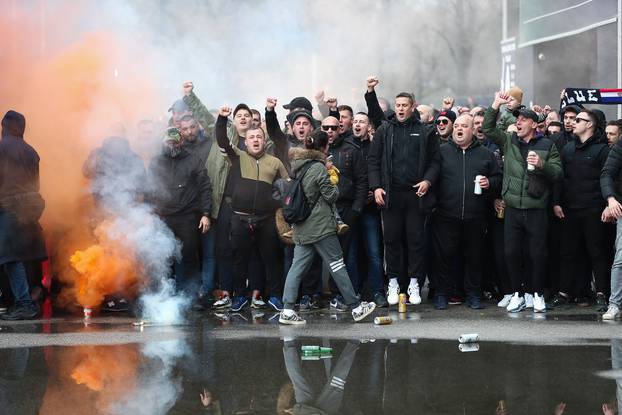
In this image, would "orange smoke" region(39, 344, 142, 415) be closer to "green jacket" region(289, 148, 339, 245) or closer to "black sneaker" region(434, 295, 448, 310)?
"green jacket" region(289, 148, 339, 245)

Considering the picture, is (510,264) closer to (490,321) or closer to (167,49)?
(490,321)

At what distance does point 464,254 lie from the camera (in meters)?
11.1

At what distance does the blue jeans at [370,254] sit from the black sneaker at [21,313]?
3.21 meters

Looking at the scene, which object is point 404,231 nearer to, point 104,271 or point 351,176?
point 351,176

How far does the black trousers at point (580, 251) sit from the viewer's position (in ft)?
35.4

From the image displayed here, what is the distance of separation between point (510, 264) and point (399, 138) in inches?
66.3

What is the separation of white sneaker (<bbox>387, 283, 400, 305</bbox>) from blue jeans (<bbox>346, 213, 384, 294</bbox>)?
144mm

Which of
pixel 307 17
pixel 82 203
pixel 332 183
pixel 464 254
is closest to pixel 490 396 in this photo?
pixel 332 183

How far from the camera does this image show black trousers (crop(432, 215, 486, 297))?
35.8 feet

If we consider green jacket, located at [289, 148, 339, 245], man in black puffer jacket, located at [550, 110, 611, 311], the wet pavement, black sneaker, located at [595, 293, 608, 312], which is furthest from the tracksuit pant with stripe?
black sneaker, located at [595, 293, 608, 312]

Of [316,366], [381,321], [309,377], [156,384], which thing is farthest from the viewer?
[381,321]

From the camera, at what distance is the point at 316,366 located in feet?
25.2

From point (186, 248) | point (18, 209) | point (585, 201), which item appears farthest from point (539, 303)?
point (18, 209)

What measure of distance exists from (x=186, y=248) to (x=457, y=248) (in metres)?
2.77
